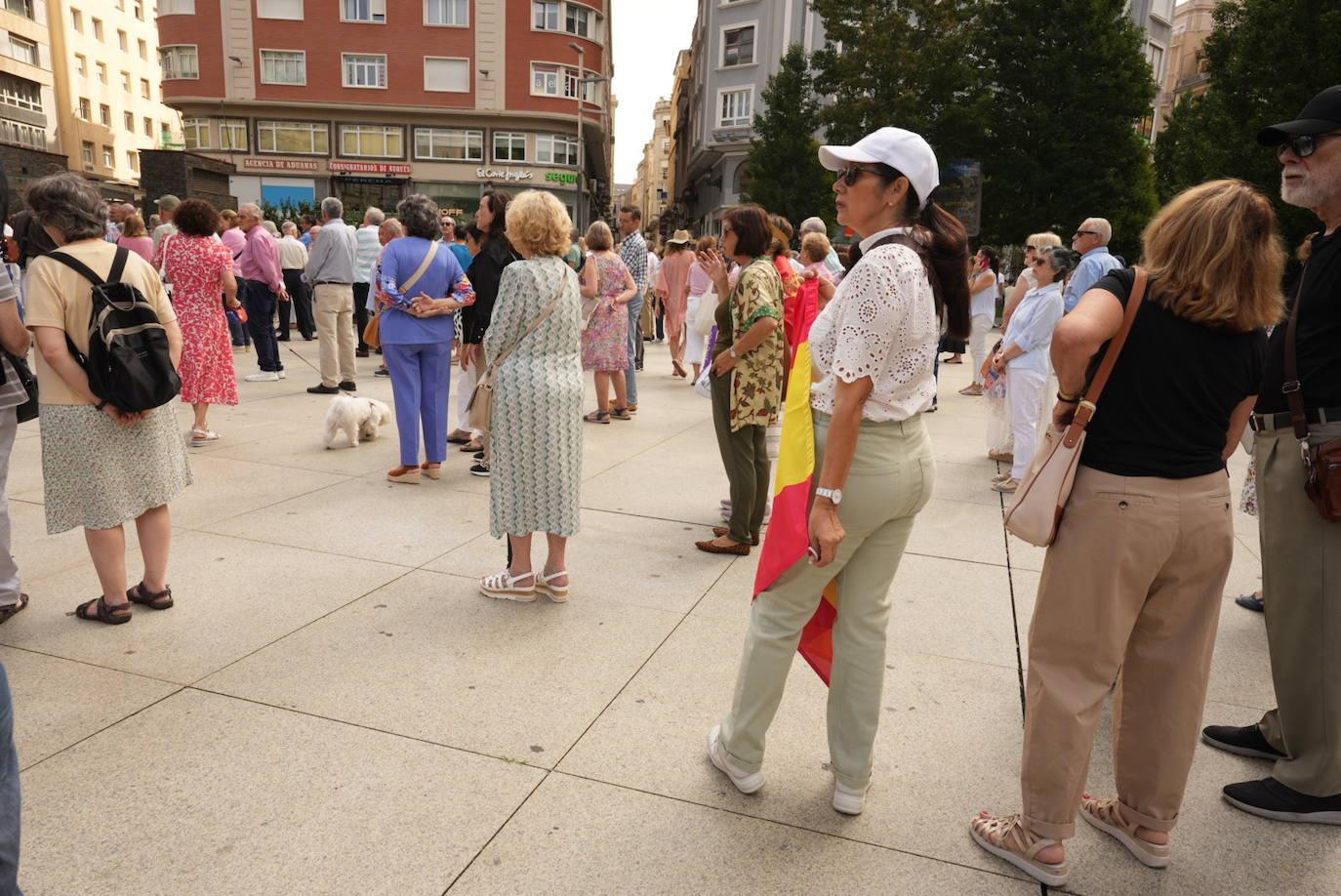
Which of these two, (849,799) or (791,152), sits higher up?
(791,152)

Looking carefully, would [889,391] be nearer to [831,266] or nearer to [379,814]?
[379,814]

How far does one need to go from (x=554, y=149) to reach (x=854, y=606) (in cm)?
4345

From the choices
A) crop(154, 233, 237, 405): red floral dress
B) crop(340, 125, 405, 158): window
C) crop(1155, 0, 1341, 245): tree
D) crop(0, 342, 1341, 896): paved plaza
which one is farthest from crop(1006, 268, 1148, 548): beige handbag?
crop(340, 125, 405, 158): window

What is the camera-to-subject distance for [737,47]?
1838 inches

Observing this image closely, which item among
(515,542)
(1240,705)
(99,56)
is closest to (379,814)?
(515,542)

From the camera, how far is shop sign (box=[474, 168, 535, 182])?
1658 inches

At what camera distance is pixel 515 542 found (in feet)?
14.1

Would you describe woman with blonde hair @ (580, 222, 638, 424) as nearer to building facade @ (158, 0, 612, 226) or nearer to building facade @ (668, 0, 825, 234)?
building facade @ (158, 0, 612, 226)

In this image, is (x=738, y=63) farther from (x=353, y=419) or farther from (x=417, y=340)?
(x=417, y=340)

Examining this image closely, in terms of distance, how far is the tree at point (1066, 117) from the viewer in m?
27.8

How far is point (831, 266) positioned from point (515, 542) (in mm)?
6621

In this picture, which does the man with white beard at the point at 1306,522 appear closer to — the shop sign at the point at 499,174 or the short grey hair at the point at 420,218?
the short grey hair at the point at 420,218

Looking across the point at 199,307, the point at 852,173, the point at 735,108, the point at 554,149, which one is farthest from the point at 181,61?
the point at 852,173

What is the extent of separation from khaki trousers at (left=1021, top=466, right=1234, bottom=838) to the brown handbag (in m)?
0.50
